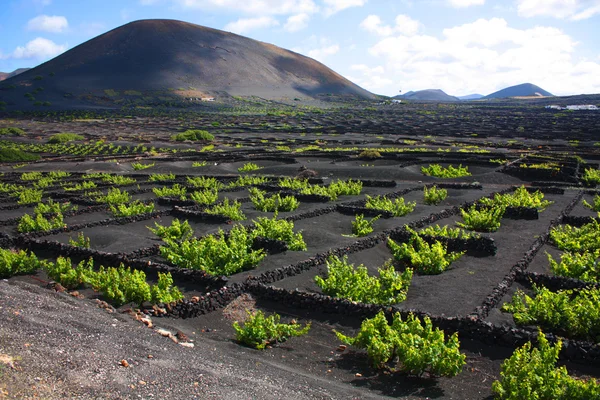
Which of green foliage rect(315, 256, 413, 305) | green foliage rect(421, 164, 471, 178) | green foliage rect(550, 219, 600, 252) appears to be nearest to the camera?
green foliage rect(315, 256, 413, 305)

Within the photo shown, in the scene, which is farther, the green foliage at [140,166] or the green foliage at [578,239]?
the green foliage at [140,166]

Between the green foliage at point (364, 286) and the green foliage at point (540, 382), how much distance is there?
A: 3.46 metres

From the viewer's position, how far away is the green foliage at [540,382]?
572 centimetres

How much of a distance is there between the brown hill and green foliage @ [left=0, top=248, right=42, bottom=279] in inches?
5107

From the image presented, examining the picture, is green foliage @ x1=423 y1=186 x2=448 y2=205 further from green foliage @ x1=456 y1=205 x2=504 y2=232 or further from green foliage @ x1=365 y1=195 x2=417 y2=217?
green foliage @ x1=456 y1=205 x2=504 y2=232

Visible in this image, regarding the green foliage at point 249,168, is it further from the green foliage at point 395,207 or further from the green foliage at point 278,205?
the green foliage at point 395,207

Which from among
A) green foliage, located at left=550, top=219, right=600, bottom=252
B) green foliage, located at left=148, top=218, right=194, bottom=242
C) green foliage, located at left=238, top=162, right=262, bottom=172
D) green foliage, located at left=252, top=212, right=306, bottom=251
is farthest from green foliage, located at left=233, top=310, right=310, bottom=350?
green foliage, located at left=238, top=162, right=262, bottom=172

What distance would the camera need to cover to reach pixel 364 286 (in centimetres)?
994

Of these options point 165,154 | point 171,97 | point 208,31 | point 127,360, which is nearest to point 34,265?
point 127,360

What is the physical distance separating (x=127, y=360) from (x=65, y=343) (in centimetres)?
88

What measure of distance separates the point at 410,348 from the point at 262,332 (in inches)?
94.5

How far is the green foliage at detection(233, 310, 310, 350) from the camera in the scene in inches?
323

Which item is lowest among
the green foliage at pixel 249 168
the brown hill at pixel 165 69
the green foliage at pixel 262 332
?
the green foliage at pixel 262 332

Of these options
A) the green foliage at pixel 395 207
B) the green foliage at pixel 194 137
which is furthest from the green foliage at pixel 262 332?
the green foliage at pixel 194 137
